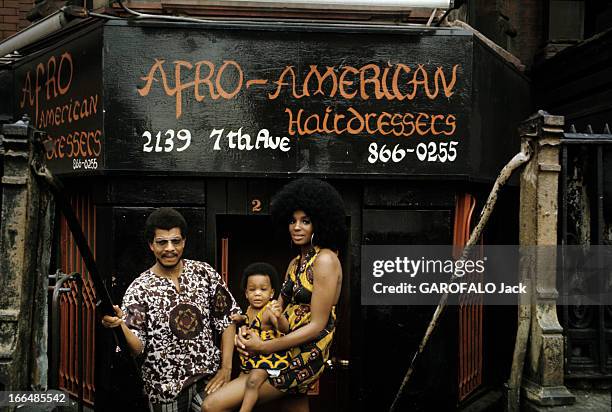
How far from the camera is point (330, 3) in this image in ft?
18.8

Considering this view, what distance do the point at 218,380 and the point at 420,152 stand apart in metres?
3.00

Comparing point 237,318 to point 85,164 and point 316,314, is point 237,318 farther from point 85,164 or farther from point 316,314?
point 85,164

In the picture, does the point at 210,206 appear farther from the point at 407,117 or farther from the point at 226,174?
the point at 407,117

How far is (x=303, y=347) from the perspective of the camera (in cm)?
393

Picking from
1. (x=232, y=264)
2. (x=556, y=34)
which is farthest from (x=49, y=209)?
(x=556, y=34)

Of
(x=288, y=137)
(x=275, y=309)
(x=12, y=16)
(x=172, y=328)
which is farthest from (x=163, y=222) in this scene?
(x=12, y=16)

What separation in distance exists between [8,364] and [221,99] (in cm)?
286

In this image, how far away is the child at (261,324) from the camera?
12.6 ft

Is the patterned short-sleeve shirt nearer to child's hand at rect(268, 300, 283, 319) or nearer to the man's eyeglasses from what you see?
the man's eyeglasses

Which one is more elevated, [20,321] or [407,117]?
[407,117]

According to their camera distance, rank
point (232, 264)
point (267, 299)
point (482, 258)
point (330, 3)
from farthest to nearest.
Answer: point (482, 258), point (232, 264), point (330, 3), point (267, 299)

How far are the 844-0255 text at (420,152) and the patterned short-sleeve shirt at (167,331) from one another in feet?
8.39

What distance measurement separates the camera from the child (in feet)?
12.6

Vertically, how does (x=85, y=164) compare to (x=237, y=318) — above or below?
above
